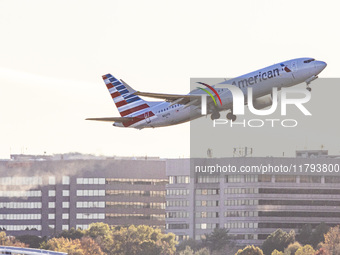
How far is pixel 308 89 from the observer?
198375mm

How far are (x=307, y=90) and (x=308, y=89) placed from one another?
1.50 metres

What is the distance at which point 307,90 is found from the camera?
199875mm
